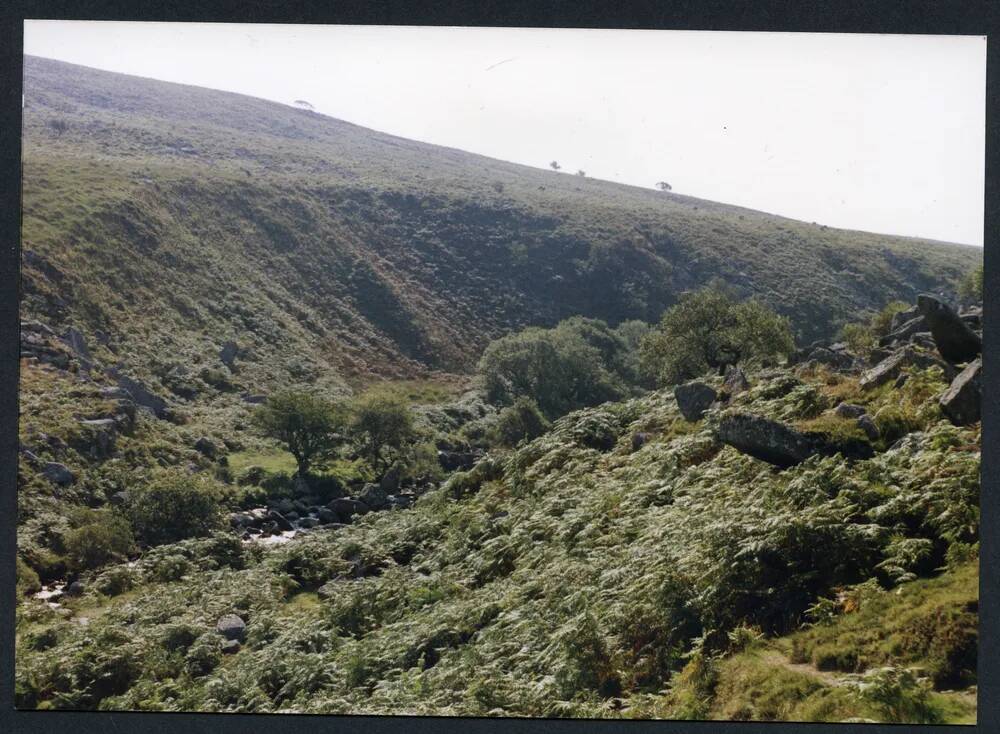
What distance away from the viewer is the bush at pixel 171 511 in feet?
39.4

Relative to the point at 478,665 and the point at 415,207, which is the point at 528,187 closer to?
the point at 415,207

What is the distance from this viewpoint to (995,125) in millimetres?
6539

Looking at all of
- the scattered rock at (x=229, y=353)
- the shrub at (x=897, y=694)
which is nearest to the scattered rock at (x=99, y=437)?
the scattered rock at (x=229, y=353)

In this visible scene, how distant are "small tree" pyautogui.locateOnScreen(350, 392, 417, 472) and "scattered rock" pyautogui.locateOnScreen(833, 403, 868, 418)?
1169cm

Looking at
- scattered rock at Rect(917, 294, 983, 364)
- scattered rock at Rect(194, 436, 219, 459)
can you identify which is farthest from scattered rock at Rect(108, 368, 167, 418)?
scattered rock at Rect(917, 294, 983, 364)

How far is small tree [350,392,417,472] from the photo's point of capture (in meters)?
17.4

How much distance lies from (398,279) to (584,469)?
58.6ft

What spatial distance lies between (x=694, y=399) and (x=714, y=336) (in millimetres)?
3882

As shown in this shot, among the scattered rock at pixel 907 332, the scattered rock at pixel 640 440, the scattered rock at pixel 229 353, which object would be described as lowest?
the scattered rock at pixel 229 353

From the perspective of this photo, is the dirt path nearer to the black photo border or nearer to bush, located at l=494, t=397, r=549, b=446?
the black photo border

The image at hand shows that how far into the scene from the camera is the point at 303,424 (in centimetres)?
1716

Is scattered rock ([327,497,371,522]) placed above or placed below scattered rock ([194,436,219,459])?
below

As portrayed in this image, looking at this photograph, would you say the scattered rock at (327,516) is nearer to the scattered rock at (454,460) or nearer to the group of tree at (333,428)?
the group of tree at (333,428)

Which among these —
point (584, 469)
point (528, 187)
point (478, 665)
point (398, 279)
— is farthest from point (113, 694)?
point (528, 187)
